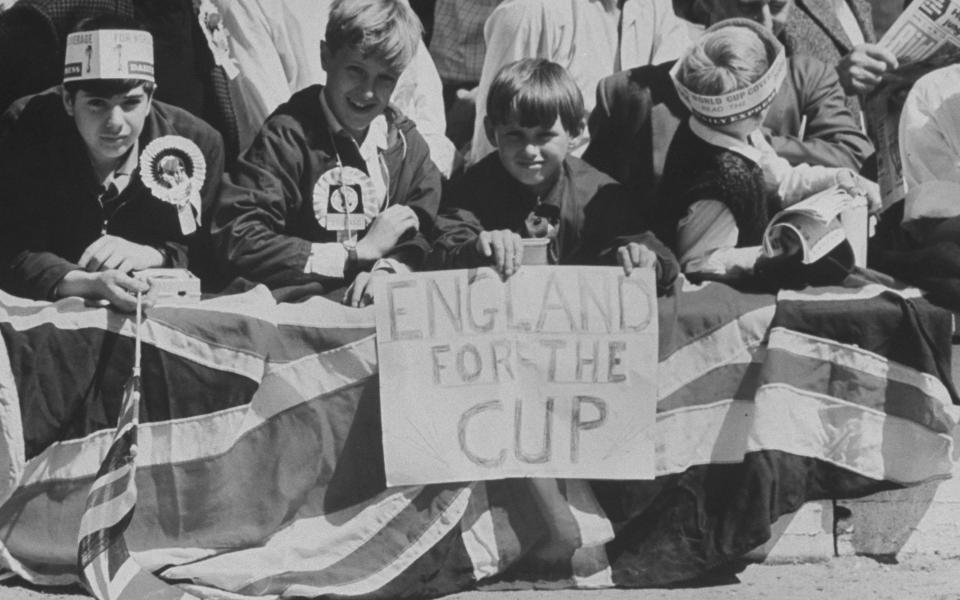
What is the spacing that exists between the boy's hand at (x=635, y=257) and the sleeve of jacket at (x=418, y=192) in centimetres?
61

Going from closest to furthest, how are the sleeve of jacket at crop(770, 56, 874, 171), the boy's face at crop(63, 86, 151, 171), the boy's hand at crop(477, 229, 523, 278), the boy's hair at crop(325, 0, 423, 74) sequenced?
1. the boy's hand at crop(477, 229, 523, 278)
2. the boy's face at crop(63, 86, 151, 171)
3. the boy's hair at crop(325, 0, 423, 74)
4. the sleeve of jacket at crop(770, 56, 874, 171)

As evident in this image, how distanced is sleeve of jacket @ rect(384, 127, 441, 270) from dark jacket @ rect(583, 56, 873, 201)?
534 mm

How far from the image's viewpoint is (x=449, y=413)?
5.21 meters

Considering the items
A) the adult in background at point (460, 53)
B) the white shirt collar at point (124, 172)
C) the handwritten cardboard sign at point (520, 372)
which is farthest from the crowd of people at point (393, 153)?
the adult in background at point (460, 53)

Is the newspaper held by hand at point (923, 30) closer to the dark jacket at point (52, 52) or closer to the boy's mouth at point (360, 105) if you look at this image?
the boy's mouth at point (360, 105)

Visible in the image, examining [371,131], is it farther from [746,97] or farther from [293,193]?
[746,97]

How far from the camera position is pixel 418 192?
226 inches

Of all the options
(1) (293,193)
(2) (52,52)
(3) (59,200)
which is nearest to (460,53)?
(1) (293,193)

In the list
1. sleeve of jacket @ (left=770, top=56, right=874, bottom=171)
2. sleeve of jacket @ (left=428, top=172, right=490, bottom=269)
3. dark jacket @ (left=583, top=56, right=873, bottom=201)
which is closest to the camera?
sleeve of jacket @ (left=428, top=172, right=490, bottom=269)

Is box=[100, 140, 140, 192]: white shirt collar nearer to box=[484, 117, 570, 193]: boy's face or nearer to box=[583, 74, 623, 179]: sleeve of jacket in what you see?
box=[484, 117, 570, 193]: boy's face

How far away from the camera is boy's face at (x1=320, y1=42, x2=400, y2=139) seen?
18.4 feet

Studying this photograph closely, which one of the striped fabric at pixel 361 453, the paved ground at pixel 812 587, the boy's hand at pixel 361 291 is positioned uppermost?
the boy's hand at pixel 361 291

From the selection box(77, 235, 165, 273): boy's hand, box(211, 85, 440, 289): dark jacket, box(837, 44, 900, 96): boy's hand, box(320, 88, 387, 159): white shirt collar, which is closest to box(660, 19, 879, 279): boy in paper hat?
box(837, 44, 900, 96): boy's hand

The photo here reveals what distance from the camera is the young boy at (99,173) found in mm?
5395
